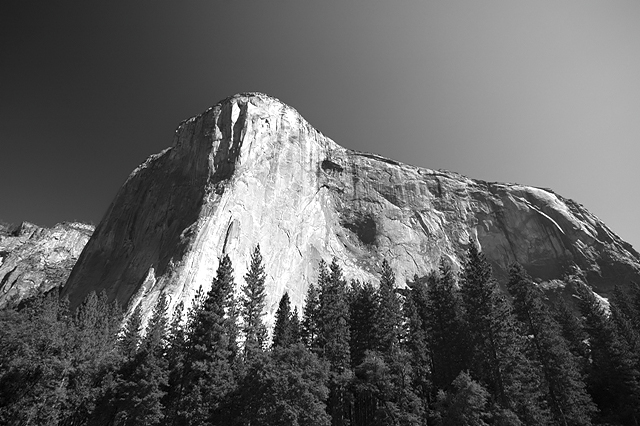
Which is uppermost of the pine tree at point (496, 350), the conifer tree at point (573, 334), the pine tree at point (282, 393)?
the conifer tree at point (573, 334)

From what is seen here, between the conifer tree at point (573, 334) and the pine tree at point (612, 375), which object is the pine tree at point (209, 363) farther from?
the conifer tree at point (573, 334)

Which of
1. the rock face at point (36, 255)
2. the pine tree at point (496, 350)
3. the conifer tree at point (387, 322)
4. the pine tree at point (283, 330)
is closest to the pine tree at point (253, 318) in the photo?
the pine tree at point (283, 330)

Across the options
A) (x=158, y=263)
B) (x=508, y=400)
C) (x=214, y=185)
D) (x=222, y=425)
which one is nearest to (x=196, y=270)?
(x=158, y=263)

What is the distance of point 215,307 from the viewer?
1099 inches

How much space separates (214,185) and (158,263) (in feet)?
60.7

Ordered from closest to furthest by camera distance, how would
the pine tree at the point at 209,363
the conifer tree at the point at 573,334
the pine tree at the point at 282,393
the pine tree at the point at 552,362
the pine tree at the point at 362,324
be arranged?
the pine tree at the point at 282,393 → the pine tree at the point at 209,363 → the pine tree at the point at 552,362 → the pine tree at the point at 362,324 → the conifer tree at the point at 573,334

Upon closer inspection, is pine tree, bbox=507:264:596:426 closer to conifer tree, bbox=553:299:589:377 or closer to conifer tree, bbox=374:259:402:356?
conifer tree, bbox=374:259:402:356

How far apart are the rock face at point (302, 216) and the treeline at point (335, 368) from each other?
2886 cm

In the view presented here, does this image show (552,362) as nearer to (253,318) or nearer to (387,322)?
(387,322)

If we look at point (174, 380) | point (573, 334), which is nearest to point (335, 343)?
point (174, 380)

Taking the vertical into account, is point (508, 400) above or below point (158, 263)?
below

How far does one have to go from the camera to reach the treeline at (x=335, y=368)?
21.8 meters

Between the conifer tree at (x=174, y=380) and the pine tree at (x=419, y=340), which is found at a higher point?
the pine tree at (x=419, y=340)

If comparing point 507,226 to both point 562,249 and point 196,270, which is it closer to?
point 562,249
